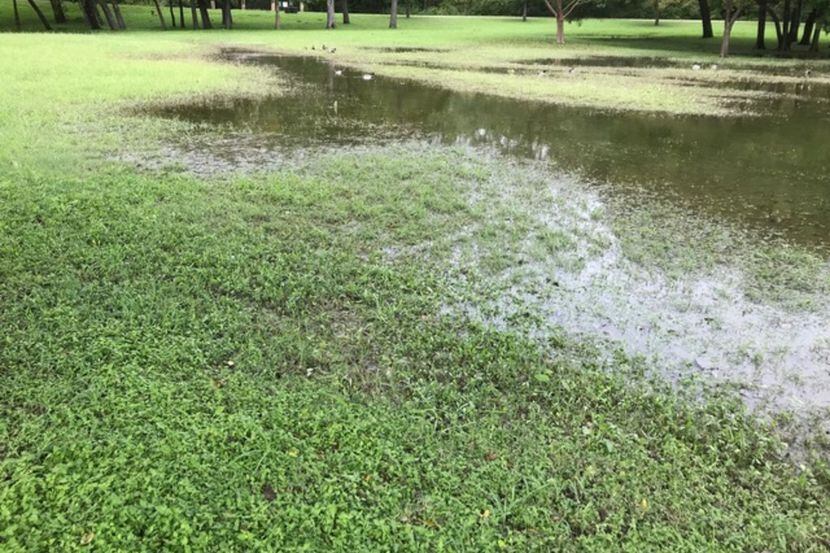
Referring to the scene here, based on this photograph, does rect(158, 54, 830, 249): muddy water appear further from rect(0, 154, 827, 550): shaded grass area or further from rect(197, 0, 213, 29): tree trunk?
rect(197, 0, 213, 29): tree trunk

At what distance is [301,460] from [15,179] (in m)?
6.07

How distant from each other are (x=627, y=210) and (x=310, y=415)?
5216 millimetres

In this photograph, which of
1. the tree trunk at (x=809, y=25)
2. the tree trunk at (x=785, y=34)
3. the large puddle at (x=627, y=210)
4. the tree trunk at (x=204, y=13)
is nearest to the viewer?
the large puddle at (x=627, y=210)

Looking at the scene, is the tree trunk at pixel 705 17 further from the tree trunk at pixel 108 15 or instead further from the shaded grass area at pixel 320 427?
the shaded grass area at pixel 320 427

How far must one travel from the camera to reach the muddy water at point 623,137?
7.95m

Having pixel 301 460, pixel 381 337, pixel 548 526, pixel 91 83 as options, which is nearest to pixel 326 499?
pixel 301 460

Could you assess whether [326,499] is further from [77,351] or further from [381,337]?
[77,351]

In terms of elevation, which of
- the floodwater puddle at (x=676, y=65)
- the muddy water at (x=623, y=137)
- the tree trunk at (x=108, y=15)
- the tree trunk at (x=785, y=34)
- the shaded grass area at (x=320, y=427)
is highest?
the tree trunk at (x=108, y=15)

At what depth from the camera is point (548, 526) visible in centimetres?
281

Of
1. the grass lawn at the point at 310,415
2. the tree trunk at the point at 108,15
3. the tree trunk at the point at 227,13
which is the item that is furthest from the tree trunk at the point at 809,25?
the tree trunk at the point at 108,15

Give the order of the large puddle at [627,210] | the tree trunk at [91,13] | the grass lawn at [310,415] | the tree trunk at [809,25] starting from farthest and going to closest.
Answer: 1. the tree trunk at [91,13]
2. the tree trunk at [809,25]
3. the large puddle at [627,210]
4. the grass lawn at [310,415]

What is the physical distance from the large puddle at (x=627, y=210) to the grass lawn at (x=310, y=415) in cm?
50

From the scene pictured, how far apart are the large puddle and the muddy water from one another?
4cm

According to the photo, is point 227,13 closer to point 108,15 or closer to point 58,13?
point 108,15
